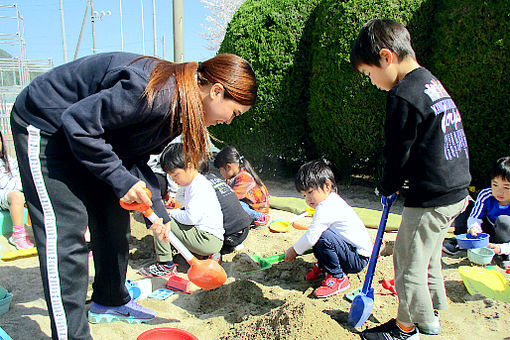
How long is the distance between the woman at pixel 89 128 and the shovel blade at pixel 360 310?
4.09 ft

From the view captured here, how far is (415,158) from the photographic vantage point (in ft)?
6.67

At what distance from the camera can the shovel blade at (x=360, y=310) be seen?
7.29 ft

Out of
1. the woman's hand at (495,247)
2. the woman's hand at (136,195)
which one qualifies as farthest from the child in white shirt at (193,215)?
the woman's hand at (495,247)

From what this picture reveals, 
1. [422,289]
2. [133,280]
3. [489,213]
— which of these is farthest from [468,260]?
[133,280]

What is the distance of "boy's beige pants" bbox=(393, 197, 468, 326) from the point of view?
2.04 m

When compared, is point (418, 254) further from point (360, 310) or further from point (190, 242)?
point (190, 242)

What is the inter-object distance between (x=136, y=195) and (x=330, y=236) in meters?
1.42

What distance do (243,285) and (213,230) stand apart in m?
0.55

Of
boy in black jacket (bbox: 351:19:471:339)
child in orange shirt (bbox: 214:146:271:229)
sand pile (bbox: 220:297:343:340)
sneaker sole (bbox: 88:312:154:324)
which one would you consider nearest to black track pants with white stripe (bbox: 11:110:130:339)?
sneaker sole (bbox: 88:312:154:324)

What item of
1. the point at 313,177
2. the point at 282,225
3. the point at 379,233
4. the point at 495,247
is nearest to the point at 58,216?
the point at 313,177

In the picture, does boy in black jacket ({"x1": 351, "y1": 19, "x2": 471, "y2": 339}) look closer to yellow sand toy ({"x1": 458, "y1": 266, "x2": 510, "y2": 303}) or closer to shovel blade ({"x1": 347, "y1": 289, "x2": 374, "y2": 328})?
shovel blade ({"x1": 347, "y1": 289, "x2": 374, "y2": 328})

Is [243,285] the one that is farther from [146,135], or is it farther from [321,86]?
[321,86]

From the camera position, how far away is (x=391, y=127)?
6.59 ft

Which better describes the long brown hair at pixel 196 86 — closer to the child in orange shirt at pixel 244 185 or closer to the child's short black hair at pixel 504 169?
the child's short black hair at pixel 504 169
